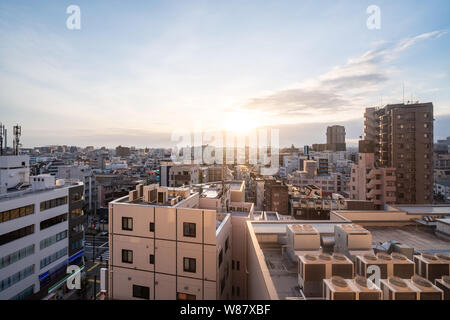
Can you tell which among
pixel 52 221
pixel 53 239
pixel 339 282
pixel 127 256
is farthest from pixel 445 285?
pixel 53 239

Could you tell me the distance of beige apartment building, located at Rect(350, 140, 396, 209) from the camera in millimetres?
25062

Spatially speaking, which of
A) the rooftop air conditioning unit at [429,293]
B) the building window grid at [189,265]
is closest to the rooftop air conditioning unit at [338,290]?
the rooftop air conditioning unit at [429,293]

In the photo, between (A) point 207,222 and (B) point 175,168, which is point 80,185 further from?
(B) point 175,168

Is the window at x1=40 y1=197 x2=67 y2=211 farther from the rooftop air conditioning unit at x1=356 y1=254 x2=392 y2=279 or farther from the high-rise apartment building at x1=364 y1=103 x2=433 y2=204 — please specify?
the high-rise apartment building at x1=364 y1=103 x2=433 y2=204

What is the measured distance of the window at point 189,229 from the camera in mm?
9203

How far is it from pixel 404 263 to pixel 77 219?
2103cm

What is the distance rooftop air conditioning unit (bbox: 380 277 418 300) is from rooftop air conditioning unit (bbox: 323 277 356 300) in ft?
1.89

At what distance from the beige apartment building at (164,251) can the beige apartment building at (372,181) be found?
22.1 meters

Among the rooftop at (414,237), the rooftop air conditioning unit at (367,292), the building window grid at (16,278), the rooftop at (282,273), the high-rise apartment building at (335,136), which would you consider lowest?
the building window grid at (16,278)

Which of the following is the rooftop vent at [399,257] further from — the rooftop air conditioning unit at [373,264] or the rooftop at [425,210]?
the rooftop at [425,210]

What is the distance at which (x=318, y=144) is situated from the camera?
134 metres

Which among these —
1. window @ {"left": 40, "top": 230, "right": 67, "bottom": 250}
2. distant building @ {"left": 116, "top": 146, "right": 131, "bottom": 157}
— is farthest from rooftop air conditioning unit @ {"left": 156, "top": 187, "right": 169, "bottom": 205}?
distant building @ {"left": 116, "top": 146, "right": 131, "bottom": 157}
